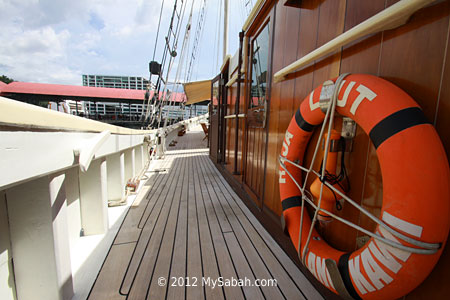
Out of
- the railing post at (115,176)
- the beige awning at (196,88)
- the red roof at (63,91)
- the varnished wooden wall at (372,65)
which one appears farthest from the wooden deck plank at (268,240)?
the red roof at (63,91)

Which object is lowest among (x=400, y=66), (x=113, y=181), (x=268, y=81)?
(x=113, y=181)

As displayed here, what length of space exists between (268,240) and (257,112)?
1129 millimetres

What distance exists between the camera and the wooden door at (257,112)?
1748mm

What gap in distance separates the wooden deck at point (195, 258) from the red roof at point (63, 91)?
1158cm

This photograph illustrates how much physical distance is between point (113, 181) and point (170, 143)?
597 cm

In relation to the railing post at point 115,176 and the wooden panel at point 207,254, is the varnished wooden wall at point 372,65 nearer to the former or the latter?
the wooden panel at point 207,254

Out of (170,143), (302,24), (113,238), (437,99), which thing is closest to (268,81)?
(302,24)

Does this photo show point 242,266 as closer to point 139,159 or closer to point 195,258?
point 195,258

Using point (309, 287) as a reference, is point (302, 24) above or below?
above

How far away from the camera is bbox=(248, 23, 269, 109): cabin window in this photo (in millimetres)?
1821

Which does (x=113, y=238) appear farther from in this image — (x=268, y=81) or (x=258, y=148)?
(x=268, y=81)

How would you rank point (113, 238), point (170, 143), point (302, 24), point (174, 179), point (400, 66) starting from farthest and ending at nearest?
1. point (170, 143)
2. point (174, 179)
3. point (113, 238)
4. point (302, 24)
5. point (400, 66)

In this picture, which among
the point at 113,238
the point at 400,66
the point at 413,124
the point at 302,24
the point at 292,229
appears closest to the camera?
the point at 413,124

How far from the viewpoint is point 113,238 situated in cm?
143
